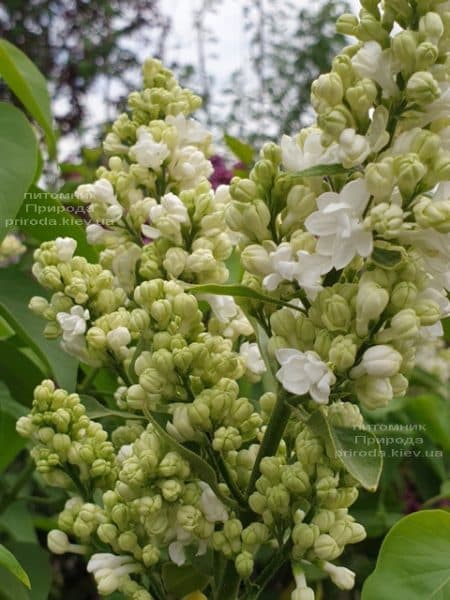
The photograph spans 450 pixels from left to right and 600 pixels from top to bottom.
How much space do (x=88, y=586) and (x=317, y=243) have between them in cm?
122

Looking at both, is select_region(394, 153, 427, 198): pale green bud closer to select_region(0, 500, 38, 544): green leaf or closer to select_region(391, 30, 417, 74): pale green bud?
select_region(391, 30, 417, 74): pale green bud

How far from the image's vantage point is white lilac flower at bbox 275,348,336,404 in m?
0.51

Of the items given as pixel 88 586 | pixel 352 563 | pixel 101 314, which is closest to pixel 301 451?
pixel 101 314

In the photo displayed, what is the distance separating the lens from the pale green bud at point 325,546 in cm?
56

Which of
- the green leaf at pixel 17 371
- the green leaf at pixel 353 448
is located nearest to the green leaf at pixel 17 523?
the green leaf at pixel 17 371

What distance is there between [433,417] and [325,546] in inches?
29.6

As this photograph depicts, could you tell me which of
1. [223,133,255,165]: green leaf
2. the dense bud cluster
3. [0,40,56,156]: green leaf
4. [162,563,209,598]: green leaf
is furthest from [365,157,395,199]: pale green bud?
[223,133,255,165]: green leaf

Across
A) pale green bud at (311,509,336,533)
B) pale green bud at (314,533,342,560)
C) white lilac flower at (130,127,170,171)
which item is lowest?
pale green bud at (314,533,342,560)

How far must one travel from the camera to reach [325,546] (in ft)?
1.84

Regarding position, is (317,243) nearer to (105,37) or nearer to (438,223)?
(438,223)

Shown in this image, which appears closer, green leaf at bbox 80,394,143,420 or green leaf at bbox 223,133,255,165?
green leaf at bbox 80,394,143,420

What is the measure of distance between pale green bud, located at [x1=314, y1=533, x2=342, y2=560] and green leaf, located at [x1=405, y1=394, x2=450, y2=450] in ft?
2.38

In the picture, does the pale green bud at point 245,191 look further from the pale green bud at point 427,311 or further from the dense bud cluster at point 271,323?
the pale green bud at point 427,311

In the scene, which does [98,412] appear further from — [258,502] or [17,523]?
[17,523]
